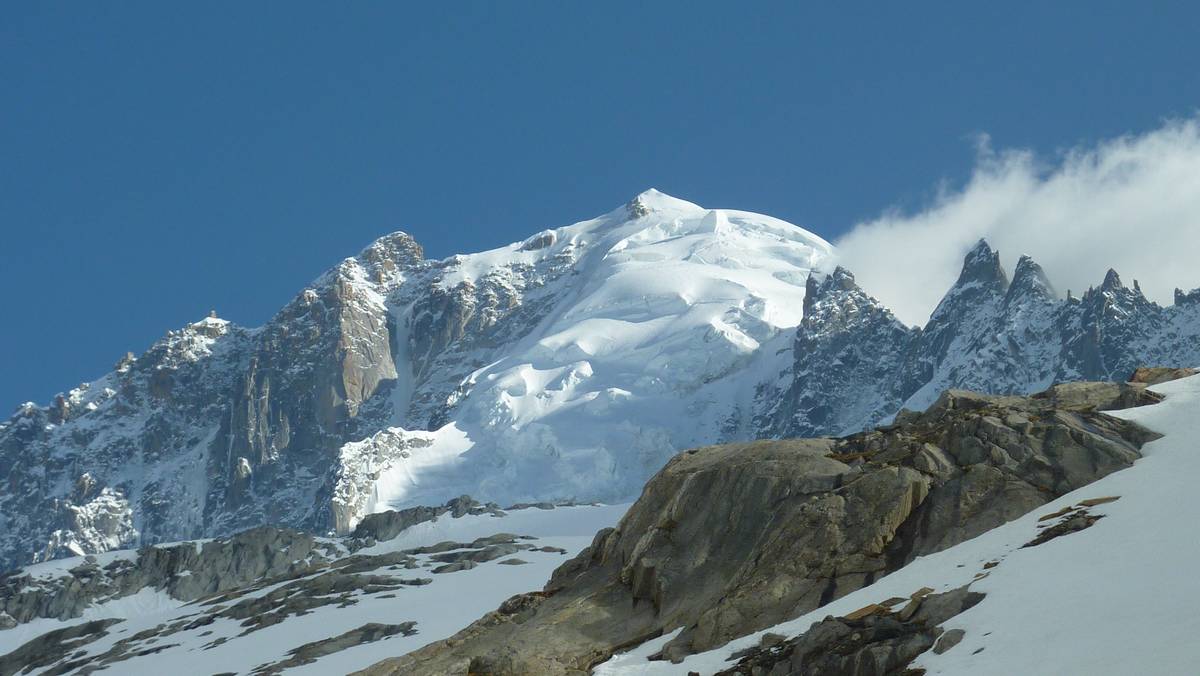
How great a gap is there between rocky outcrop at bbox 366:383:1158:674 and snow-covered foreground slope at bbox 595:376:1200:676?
58.0 inches

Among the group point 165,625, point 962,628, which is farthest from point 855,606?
point 165,625

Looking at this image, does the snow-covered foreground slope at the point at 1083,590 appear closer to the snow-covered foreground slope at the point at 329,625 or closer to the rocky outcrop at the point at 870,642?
the rocky outcrop at the point at 870,642

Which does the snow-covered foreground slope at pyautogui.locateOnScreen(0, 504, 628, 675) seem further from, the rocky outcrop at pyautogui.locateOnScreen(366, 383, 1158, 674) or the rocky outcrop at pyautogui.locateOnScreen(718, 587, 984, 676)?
the rocky outcrop at pyautogui.locateOnScreen(718, 587, 984, 676)

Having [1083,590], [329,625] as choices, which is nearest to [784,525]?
[1083,590]

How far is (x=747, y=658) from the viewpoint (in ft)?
121

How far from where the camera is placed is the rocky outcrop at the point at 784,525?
4166 cm

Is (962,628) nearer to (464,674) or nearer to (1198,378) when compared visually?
(464,674)

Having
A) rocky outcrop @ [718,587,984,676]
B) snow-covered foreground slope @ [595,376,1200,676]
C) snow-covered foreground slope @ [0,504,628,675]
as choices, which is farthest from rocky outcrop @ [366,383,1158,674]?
snow-covered foreground slope @ [0,504,628,675]

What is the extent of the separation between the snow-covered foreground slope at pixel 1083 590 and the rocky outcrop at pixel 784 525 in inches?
58.0

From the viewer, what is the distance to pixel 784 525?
4388 cm

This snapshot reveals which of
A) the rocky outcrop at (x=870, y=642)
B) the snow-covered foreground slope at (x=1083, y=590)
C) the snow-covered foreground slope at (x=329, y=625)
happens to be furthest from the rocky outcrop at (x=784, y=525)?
the snow-covered foreground slope at (x=329, y=625)

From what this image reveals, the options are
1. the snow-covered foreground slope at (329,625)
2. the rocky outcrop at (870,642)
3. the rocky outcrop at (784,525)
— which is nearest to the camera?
the rocky outcrop at (870,642)

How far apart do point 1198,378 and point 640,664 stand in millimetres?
24069

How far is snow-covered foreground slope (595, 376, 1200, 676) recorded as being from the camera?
27.6m
